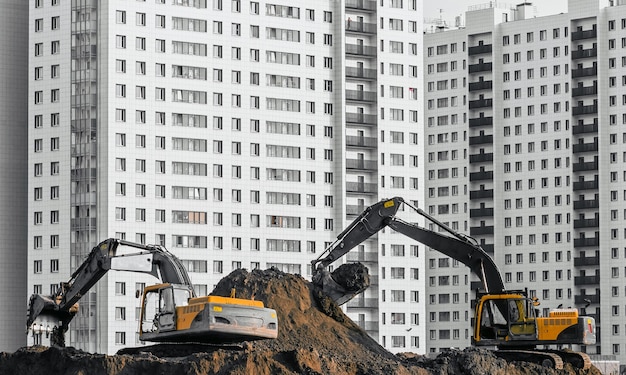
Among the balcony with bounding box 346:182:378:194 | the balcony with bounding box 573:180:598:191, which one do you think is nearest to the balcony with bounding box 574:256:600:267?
the balcony with bounding box 573:180:598:191

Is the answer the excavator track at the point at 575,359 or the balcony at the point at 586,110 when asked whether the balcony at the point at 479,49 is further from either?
the excavator track at the point at 575,359

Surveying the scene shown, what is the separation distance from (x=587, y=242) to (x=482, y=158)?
18.6 meters

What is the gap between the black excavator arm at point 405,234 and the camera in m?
→ 67.3

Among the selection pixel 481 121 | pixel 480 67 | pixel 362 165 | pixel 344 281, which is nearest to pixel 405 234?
pixel 344 281

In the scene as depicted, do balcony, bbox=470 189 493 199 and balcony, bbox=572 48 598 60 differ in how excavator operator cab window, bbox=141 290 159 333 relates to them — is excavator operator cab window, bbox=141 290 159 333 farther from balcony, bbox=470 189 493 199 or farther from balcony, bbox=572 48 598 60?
balcony, bbox=470 189 493 199

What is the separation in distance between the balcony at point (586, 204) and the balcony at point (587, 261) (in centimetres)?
646

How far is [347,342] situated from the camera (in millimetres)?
71562

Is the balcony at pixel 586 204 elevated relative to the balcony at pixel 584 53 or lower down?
lower down

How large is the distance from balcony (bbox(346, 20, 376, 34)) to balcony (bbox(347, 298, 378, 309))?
2877 centimetres

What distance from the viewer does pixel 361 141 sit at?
462 feet

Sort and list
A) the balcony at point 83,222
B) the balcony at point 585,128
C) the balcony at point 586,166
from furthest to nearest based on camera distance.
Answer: the balcony at point 586,166 < the balcony at point 585,128 < the balcony at point 83,222

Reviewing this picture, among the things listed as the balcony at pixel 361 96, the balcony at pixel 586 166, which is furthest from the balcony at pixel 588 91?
the balcony at pixel 361 96

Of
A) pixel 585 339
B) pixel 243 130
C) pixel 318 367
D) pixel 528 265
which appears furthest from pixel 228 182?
pixel 318 367

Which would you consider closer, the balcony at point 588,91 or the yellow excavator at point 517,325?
the yellow excavator at point 517,325
